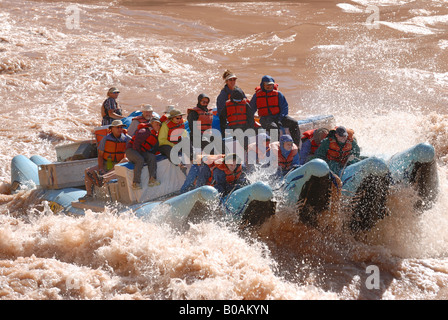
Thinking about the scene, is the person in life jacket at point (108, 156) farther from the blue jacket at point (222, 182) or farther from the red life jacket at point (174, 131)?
the blue jacket at point (222, 182)

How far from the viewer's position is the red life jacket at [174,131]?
7119mm

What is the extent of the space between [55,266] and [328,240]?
9.63 ft

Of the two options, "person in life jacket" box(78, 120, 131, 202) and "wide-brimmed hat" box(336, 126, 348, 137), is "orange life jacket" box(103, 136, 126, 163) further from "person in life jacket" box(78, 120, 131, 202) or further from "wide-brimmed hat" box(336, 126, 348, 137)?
"wide-brimmed hat" box(336, 126, 348, 137)

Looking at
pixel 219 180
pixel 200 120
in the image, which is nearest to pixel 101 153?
pixel 200 120

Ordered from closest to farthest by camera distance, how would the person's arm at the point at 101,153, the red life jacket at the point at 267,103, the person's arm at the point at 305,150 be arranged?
the person's arm at the point at 305,150 < the person's arm at the point at 101,153 < the red life jacket at the point at 267,103

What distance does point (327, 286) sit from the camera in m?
5.75

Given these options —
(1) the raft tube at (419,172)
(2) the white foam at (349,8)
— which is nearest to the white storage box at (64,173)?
(1) the raft tube at (419,172)

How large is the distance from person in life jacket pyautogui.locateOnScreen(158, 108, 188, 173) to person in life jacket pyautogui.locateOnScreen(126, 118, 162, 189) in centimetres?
12

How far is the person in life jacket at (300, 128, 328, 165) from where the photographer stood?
709 cm

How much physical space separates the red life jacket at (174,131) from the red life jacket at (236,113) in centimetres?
91

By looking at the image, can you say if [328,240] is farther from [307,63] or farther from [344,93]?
[307,63]

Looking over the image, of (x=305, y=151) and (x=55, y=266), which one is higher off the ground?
(x=305, y=151)

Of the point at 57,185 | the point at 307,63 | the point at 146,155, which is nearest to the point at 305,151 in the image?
the point at 146,155
